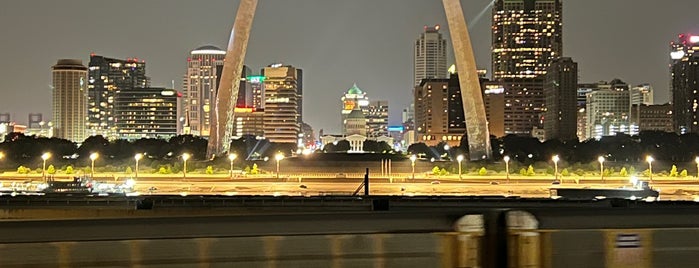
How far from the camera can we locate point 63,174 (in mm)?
47031

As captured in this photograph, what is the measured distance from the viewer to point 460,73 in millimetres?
52812

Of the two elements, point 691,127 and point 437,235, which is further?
point 691,127

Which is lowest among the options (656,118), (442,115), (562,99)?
(656,118)

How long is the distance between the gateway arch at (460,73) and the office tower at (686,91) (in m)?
100

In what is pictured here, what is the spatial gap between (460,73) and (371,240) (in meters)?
48.7

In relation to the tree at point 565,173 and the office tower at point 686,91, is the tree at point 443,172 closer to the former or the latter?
the tree at point 565,173

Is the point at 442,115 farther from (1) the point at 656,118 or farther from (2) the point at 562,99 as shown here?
(1) the point at 656,118

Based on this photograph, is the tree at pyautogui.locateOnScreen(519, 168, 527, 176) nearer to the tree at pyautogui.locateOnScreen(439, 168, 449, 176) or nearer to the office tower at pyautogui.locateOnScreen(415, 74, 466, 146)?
the tree at pyautogui.locateOnScreen(439, 168, 449, 176)

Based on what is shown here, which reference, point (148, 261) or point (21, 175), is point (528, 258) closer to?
point (148, 261)

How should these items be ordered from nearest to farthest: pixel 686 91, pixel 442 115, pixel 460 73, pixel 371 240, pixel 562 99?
pixel 371 240, pixel 460 73, pixel 686 91, pixel 562 99, pixel 442 115

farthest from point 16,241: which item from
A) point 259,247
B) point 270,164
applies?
point 270,164

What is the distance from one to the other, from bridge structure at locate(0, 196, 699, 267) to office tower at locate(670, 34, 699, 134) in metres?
146

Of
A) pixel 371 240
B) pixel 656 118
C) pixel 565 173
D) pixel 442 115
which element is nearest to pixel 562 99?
pixel 656 118

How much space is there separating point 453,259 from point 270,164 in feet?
166
